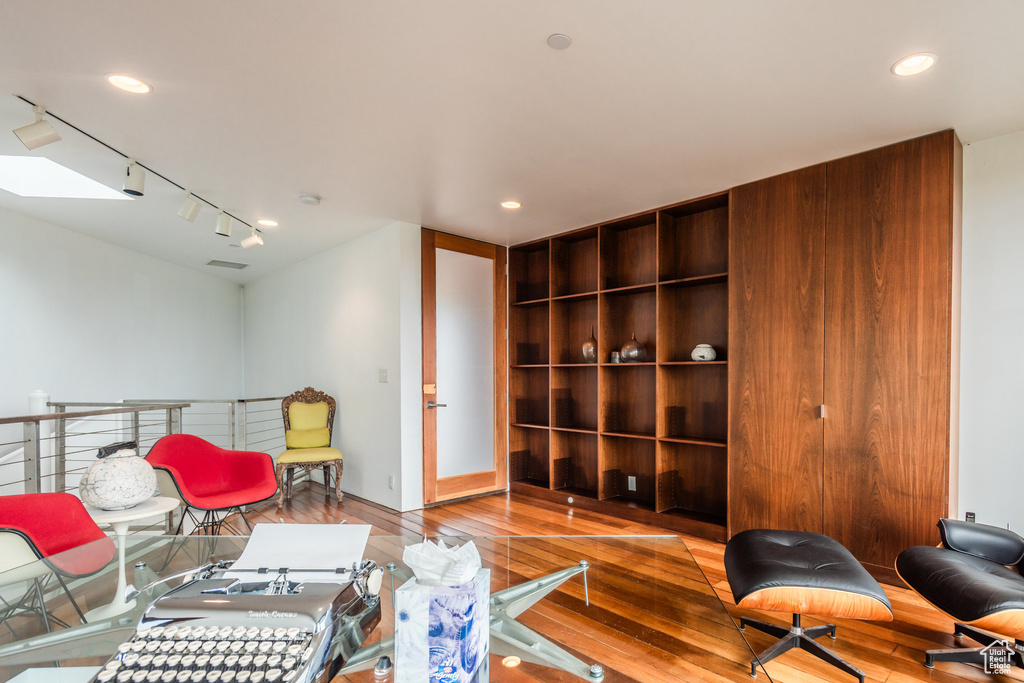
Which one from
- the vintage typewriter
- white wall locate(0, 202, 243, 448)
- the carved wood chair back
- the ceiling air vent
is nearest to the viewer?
the vintage typewriter

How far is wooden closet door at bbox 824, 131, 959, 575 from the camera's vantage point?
2.73 m

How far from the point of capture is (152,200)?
400 cm

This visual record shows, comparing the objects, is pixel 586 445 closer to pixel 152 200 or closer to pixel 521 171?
pixel 521 171

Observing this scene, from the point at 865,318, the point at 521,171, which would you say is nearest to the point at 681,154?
the point at 521,171

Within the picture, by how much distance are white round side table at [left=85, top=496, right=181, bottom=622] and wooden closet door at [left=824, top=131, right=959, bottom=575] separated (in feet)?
11.2

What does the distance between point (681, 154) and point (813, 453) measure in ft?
6.59

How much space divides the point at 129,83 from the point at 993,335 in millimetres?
4577

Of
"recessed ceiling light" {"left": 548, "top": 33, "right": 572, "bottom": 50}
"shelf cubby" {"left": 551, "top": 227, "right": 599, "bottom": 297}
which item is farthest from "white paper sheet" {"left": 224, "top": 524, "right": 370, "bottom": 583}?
"shelf cubby" {"left": 551, "top": 227, "right": 599, "bottom": 297}

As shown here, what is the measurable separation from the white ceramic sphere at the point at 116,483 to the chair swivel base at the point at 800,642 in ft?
7.96

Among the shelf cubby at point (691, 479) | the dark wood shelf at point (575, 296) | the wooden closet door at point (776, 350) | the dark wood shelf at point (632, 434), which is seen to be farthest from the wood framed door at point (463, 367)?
the wooden closet door at point (776, 350)

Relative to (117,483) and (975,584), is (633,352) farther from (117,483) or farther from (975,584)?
(117,483)

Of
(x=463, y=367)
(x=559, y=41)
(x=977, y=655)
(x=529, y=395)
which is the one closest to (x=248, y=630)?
(x=559, y=41)

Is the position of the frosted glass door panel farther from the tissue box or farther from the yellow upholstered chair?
the tissue box

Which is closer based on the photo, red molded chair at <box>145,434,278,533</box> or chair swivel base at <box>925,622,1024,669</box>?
chair swivel base at <box>925,622,1024,669</box>
